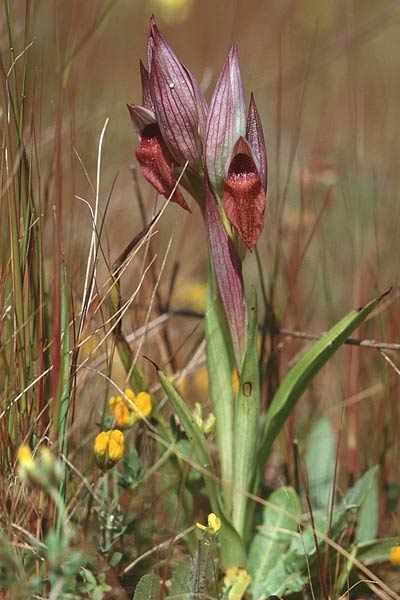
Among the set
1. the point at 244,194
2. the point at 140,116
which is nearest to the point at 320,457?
the point at 244,194

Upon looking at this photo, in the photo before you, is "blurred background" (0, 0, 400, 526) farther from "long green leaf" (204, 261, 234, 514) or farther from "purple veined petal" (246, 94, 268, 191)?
"purple veined petal" (246, 94, 268, 191)

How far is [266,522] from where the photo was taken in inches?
54.7

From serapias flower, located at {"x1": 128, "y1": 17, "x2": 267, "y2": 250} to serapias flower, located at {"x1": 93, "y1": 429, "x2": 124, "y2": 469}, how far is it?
36 centimetres

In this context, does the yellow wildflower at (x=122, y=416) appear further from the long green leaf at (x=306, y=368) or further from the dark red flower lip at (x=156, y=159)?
the dark red flower lip at (x=156, y=159)

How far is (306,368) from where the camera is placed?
1.23 m

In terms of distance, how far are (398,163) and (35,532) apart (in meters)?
2.07

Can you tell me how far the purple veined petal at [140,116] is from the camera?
1.18 meters

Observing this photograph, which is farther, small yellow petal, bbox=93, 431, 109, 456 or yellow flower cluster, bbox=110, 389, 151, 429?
yellow flower cluster, bbox=110, 389, 151, 429

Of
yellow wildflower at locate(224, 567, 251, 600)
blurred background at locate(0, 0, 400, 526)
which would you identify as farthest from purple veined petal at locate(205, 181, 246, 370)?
yellow wildflower at locate(224, 567, 251, 600)

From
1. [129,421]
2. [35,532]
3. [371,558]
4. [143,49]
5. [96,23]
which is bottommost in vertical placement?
[371,558]

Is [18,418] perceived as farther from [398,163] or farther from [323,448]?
[398,163]

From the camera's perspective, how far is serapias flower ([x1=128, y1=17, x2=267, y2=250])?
114cm

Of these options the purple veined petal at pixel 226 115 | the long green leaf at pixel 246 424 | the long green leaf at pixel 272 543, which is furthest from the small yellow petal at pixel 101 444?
the purple veined petal at pixel 226 115

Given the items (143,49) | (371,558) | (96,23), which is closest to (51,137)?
(96,23)
